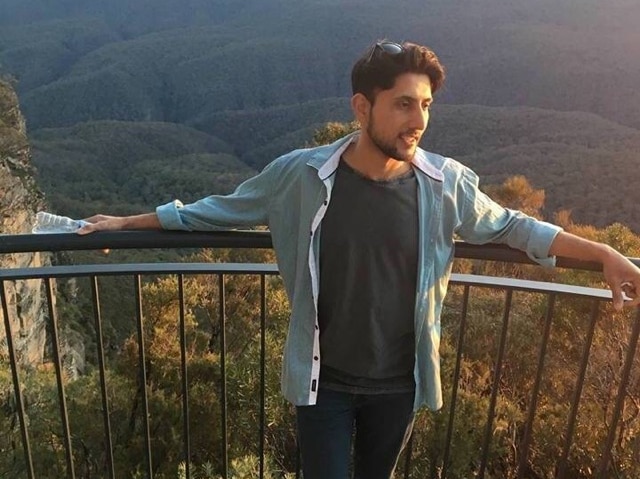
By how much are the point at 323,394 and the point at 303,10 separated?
121968mm

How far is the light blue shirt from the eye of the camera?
162 cm

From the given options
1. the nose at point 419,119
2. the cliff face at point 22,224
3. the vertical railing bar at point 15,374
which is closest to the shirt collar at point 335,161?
the nose at point 419,119

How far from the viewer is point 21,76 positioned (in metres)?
103

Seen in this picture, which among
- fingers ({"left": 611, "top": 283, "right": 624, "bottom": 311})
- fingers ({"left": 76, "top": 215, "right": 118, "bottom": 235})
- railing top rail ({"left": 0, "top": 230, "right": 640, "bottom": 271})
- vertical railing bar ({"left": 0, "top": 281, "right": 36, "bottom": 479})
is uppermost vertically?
fingers ({"left": 76, "top": 215, "right": 118, "bottom": 235})

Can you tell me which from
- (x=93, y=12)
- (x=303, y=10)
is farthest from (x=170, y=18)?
(x=303, y=10)

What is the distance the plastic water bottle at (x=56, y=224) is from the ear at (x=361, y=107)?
85 cm

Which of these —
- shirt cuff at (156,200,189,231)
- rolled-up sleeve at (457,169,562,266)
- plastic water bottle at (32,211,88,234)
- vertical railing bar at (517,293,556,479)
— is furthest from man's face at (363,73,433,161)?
plastic water bottle at (32,211,88,234)

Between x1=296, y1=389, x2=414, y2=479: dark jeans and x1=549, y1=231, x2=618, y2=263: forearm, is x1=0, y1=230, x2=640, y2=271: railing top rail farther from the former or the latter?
x1=296, y1=389, x2=414, y2=479: dark jeans

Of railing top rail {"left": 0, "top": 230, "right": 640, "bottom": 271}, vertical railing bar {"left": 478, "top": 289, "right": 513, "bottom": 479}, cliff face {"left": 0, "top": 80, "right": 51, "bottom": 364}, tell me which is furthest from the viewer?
cliff face {"left": 0, "top": 80, "right": 51, "bottom": 364}

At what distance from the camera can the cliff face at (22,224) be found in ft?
62.7

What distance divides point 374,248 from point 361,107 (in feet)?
1.11

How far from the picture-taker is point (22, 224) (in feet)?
71.7

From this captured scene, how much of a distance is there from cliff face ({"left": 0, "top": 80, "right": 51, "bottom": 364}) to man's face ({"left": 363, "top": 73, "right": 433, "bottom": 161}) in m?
16.9

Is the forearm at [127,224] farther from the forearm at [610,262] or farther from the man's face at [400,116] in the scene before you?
the forearm at [610,262]
